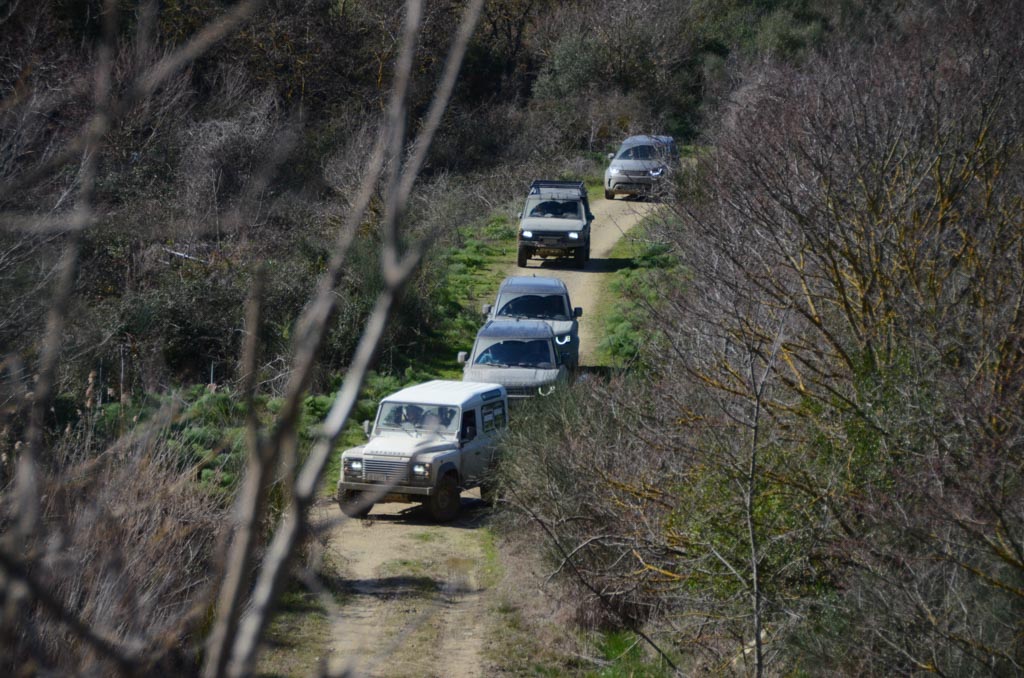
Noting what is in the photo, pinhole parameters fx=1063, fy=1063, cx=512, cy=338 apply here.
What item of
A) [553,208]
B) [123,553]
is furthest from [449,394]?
[553,208]

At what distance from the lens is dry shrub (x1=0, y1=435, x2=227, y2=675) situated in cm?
393

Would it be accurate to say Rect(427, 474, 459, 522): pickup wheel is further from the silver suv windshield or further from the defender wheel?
the silver suv windshield

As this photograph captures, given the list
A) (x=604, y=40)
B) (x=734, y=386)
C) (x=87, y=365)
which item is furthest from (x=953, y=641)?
(x=604, y=40)

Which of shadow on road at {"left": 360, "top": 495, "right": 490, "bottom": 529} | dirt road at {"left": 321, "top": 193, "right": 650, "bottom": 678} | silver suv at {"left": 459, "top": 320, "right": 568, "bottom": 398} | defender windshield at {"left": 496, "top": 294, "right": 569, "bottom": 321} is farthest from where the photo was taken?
defender windshield at {"left": 496, "top": 294, "right": 569, "bottom": 321}

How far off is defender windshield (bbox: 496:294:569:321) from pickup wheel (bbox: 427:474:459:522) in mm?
6089

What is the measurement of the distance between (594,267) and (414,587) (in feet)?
58.7

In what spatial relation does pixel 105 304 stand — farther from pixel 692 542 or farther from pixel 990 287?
pixel 990 287

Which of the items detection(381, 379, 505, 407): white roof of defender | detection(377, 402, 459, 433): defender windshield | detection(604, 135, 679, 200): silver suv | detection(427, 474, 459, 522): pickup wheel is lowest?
detection(427, 474, 459, 522): pickup wheel

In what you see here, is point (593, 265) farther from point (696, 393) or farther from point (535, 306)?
point (696, 393)

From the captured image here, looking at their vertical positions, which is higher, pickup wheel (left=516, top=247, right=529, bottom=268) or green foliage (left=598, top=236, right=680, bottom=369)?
pickup wheel (left=516, top=247, right=529, bottom=268)

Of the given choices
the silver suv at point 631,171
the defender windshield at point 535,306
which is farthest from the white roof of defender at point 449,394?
the silver suv at point 631,171

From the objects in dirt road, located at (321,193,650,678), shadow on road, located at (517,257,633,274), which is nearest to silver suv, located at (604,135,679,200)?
shadow on road, located at (517,257,633,274)

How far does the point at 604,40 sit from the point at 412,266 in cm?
4290

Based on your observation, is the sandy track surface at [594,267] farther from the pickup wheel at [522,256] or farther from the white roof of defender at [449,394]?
the white roof of defender at [449,394]
